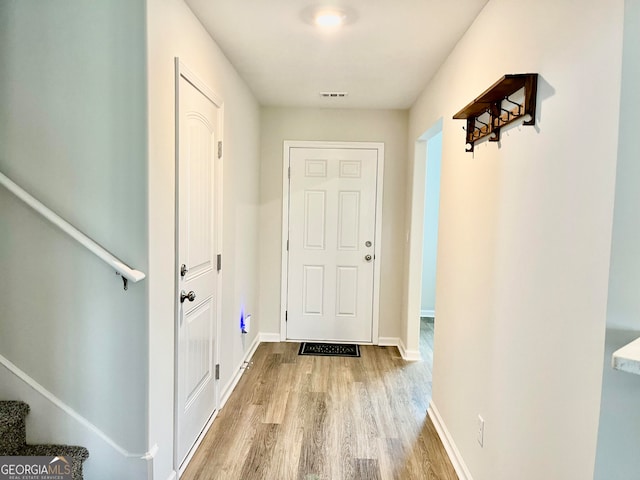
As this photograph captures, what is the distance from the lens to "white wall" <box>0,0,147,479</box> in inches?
65.9

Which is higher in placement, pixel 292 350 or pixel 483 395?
pixel 483 395

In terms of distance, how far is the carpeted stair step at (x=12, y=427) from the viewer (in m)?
1.63

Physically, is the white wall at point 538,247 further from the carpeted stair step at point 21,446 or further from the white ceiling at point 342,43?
the carpeted stair step at point 21,446

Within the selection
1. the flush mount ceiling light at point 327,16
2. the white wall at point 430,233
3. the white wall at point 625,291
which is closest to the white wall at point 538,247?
the white wall at point 625,291

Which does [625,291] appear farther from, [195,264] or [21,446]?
[21,446]

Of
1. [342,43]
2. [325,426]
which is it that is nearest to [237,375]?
[325,426]

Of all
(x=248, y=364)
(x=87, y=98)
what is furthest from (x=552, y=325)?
(x=248, y=364)

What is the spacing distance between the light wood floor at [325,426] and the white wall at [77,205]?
29.7 inches

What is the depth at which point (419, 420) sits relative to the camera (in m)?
2.75

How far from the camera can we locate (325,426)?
8.66 ft

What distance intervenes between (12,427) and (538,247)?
6.81 ft

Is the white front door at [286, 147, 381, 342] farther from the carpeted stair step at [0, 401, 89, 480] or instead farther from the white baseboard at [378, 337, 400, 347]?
the carpeted stair step at [0, 401, 89, 480]

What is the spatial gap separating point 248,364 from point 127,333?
6.72ft

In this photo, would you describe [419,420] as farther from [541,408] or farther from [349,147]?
[349,147]
